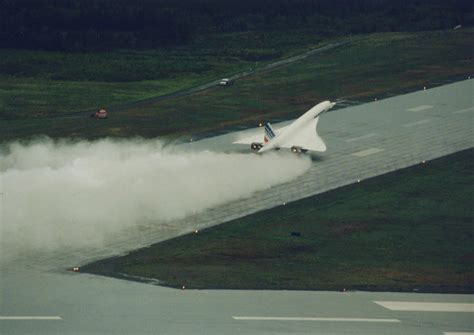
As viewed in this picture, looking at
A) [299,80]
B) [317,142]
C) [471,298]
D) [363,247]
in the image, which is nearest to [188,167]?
[317,142]

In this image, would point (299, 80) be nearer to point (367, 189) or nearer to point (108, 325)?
point (367, 189)

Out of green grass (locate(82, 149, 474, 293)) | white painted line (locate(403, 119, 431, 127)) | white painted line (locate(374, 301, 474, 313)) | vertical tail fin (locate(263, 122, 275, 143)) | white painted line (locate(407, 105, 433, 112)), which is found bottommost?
white painted line (locate(374, 301, 474, 313))

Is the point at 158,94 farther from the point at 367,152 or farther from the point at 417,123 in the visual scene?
the point at 367,152

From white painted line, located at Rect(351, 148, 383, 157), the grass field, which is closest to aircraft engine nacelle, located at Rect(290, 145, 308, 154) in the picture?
white painted line, located at Rect(351, 148, 383, 157)

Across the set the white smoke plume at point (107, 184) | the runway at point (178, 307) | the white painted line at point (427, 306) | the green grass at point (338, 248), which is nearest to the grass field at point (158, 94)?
the white smoke plume at point (107, 184)

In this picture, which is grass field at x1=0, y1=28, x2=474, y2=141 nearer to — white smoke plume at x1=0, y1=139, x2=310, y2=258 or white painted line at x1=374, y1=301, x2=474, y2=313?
white smoke plume at x1=0, y1=139, x2=310, y2=258

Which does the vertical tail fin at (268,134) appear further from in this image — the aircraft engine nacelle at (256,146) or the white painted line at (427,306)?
the white painted line at (427,306)
